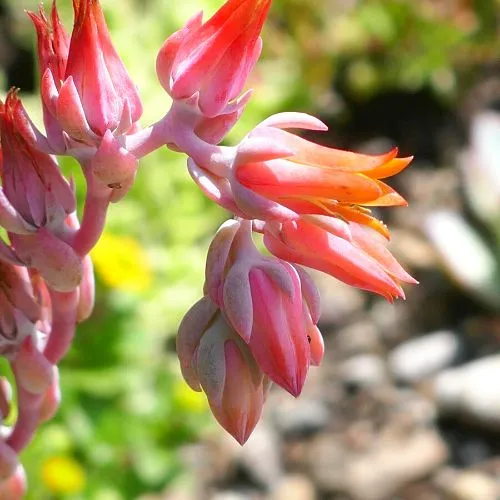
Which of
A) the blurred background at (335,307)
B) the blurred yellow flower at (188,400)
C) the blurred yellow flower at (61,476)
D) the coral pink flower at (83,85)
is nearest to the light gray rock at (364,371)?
the blurred background at (335,307)

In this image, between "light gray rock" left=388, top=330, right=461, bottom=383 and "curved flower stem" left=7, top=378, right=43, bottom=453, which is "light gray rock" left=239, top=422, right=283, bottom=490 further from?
"curved flower stem" left=7, top=378, right=43, bottom=453

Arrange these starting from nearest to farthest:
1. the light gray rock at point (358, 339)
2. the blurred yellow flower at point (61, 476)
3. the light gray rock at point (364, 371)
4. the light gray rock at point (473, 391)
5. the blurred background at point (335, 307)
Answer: the blurred yellow flower at point (61, 476), the blurred background at point (335, 307), the light gray rock at point (473, 391), the light gray rock at point (364, 371), the light gray rock at point (358, 339)

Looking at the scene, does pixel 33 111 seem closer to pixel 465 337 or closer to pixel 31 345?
pixel 465 337

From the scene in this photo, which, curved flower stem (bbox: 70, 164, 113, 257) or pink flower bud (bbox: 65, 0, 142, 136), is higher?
pink flower bud (bbox: 65, 0, 142, 136)

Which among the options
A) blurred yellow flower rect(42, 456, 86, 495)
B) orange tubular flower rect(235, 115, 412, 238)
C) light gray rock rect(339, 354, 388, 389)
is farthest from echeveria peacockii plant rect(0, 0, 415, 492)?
light gray rock rect(339, 354, 388, 389)

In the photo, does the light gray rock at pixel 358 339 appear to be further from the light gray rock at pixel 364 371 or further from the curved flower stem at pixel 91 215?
the curved flower stem at pixel 91 215

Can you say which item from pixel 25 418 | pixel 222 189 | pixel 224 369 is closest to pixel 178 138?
pixel 222 189
